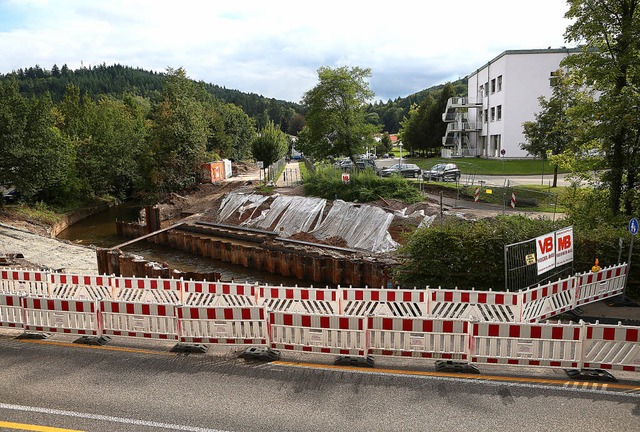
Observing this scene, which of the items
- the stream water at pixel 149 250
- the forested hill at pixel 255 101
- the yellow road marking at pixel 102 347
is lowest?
the stream water at pixel 149 250

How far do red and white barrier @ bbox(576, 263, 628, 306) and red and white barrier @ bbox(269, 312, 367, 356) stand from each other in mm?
7091

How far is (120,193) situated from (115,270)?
32742 mm

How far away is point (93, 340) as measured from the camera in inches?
400

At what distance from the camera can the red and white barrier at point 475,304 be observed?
35.5 feet

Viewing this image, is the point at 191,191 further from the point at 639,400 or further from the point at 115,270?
the point at 639,400

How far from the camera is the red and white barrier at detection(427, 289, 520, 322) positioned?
10.8 m

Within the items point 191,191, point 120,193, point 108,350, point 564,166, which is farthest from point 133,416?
point 120,193

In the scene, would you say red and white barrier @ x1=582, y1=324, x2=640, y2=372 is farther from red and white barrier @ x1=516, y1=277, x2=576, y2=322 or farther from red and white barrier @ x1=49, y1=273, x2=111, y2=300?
red and white barrier @ x1=49, y1=273, x2=111, y2=300

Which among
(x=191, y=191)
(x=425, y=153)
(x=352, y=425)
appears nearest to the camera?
(x=352, y=425)

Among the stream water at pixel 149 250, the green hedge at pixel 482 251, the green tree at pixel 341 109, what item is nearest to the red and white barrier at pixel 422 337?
the green hedge at pixel 482 251

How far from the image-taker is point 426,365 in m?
8.85

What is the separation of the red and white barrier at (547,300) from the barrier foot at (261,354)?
5.96m

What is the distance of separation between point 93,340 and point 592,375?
10.3 meters

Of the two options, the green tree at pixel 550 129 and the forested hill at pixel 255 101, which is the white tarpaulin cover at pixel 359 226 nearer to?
the green tree at pixel 550 129
